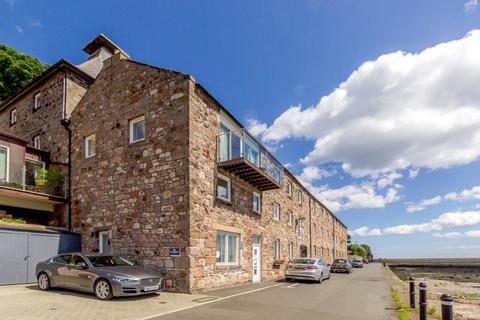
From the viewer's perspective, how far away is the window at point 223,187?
1438cm

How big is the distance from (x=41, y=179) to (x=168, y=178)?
7.85m

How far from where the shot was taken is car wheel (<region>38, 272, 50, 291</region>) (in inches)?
434

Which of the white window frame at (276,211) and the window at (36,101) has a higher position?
the window at (36,101)

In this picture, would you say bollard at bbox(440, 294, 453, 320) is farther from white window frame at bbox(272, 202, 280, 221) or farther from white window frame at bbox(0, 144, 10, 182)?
white window frame at bbox(0, 144, 10, 182)

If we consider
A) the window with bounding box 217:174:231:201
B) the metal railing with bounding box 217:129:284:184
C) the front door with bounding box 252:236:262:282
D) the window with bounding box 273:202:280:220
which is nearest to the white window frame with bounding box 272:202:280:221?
the window with bounding box 273:202:280:220

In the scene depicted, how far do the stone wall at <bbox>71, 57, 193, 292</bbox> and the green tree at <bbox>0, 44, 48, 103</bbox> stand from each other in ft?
56.9

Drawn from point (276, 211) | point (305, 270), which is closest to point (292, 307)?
point (305, 270)

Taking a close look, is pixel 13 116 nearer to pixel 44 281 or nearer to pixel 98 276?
pixel 44 281

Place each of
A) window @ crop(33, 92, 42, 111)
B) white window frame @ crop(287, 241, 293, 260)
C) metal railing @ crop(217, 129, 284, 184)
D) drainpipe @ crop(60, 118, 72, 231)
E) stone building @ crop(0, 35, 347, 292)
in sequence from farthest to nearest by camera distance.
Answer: white window frame @ crop(287, 241, 293, 260) < window @ crop(33, 92, 42, 111) < drainpipe @ crop(60, 118, 72, 231) < metal railing @ crop(217, 129, 284, 184) < stone building @ crop(0, 35, 347, 292)

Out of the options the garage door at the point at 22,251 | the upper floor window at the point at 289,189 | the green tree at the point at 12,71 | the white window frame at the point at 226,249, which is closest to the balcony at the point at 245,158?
the white window frame at the point at 226,249

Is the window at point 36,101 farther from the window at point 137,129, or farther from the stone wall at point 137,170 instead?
the window at point 137,129

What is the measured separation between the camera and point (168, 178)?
41.8 feet

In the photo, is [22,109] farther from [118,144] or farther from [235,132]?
[235,132]

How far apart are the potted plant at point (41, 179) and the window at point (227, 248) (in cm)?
913
